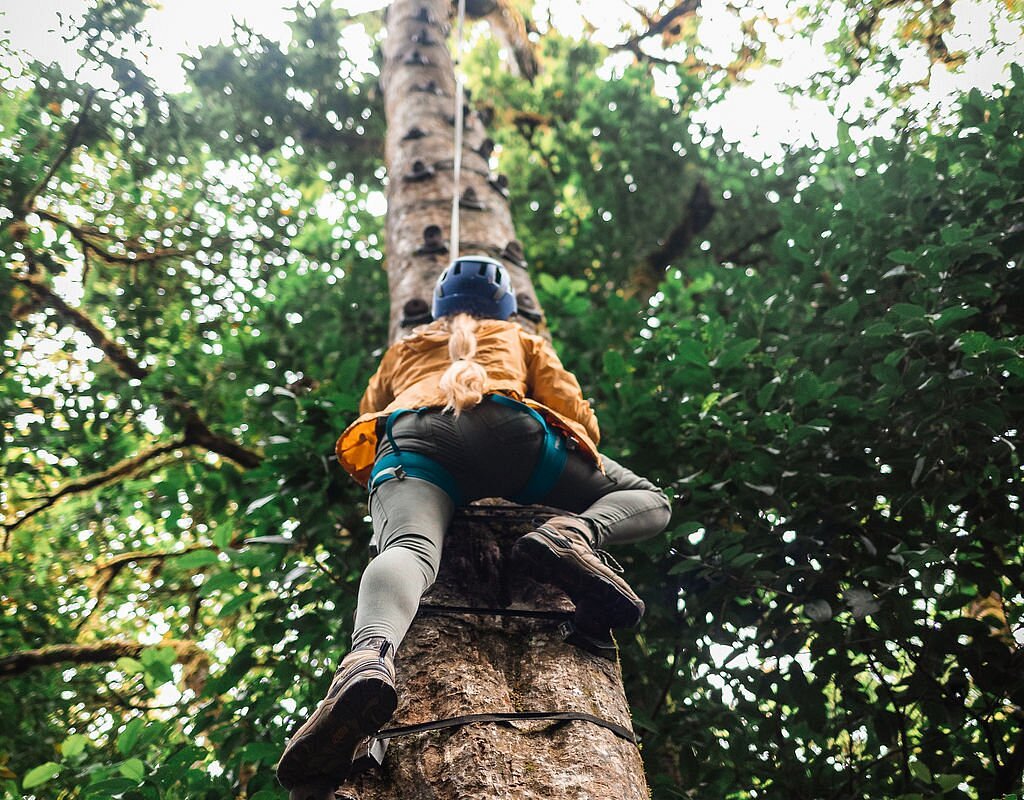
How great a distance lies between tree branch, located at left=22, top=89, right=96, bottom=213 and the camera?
254 inches

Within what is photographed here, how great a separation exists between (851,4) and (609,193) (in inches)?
101

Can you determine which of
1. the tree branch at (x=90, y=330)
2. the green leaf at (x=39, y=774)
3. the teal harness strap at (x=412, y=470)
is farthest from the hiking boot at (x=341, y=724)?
the tree branch at (x=90, y=330)

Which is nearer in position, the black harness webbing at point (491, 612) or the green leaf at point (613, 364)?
the black harness webbing at point (491, 612)

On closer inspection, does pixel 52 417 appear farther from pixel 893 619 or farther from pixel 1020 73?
pixel 1020 73

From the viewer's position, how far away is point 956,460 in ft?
10.3

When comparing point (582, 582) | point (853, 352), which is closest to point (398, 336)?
point (582, 582)

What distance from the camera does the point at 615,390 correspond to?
3947 mm

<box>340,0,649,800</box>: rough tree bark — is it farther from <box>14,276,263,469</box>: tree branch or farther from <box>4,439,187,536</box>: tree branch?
<box>4,439,187,536</box>: tree branch

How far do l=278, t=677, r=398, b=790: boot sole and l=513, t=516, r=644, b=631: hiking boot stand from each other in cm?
58

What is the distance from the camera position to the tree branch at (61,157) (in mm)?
6445

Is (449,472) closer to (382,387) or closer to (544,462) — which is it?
(544,462)

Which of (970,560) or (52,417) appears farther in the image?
(52,417)

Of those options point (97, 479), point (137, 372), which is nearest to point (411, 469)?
point (137, 372)

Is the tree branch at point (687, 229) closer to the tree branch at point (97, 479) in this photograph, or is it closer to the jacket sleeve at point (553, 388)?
the tree branch at point (97, 479)
